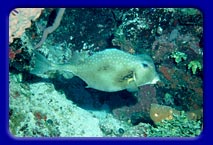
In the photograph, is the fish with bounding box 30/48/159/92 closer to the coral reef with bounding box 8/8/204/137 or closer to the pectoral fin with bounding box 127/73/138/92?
the pectoral fin with bounding box 127/73/138/92

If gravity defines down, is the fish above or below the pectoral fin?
above

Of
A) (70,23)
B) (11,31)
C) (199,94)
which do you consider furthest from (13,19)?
(199,94)

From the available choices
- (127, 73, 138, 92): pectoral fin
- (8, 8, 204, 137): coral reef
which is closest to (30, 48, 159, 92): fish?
(127, 73, 138, 92): pectoral fin

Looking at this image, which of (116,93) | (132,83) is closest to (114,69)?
(132,83)

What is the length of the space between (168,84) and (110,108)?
3.37 feet

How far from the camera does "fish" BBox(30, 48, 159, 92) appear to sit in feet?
12.1

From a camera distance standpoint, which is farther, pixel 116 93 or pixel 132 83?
pixel 116 93

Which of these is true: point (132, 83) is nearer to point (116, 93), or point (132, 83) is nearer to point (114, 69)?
point (114, 69)

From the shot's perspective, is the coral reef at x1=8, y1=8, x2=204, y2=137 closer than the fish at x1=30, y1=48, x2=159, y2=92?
No

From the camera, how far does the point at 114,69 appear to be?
3736mm

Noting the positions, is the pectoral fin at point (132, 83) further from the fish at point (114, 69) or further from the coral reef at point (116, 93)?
the coral reef at point (116, 93)

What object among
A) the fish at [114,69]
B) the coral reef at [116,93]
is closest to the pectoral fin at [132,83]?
the fish at [114,69]

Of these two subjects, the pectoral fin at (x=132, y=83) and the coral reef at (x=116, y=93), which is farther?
the coral reef at (x=116, y=93)

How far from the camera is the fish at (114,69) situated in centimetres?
369
